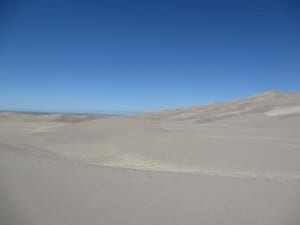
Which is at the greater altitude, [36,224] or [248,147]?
[248,147]

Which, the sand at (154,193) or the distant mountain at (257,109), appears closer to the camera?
the sand at (154,193)

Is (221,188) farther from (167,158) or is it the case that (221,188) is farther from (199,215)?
(167,158)

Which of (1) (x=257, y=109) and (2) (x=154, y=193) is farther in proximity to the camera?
(1) (x=257, y=109)

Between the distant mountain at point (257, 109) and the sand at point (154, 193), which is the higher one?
the distant mountain at point (257, 109)

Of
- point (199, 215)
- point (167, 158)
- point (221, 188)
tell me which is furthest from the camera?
point (167, 158)

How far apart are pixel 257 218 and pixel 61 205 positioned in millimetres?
4130

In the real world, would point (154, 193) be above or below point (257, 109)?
below

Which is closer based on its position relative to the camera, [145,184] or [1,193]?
[1,193]

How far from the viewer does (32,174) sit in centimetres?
732

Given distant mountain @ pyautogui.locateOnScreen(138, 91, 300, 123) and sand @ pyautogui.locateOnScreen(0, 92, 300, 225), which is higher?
distant mountain @ pyautogui.locateOnScreen(138, 91, 300, 123)

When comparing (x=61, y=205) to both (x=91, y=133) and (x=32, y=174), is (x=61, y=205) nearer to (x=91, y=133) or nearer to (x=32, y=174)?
(x=32, y=174)

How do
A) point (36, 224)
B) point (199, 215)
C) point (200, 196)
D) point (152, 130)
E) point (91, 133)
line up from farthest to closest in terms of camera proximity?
point (91, 133) < point (152, 130) < point (200, 196) < point (199, 215) < point (36, 224)

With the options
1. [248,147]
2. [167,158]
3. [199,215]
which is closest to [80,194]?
[199,215]

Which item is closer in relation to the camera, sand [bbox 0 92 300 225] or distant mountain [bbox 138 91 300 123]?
sand [bbox 0 92 300 225]
